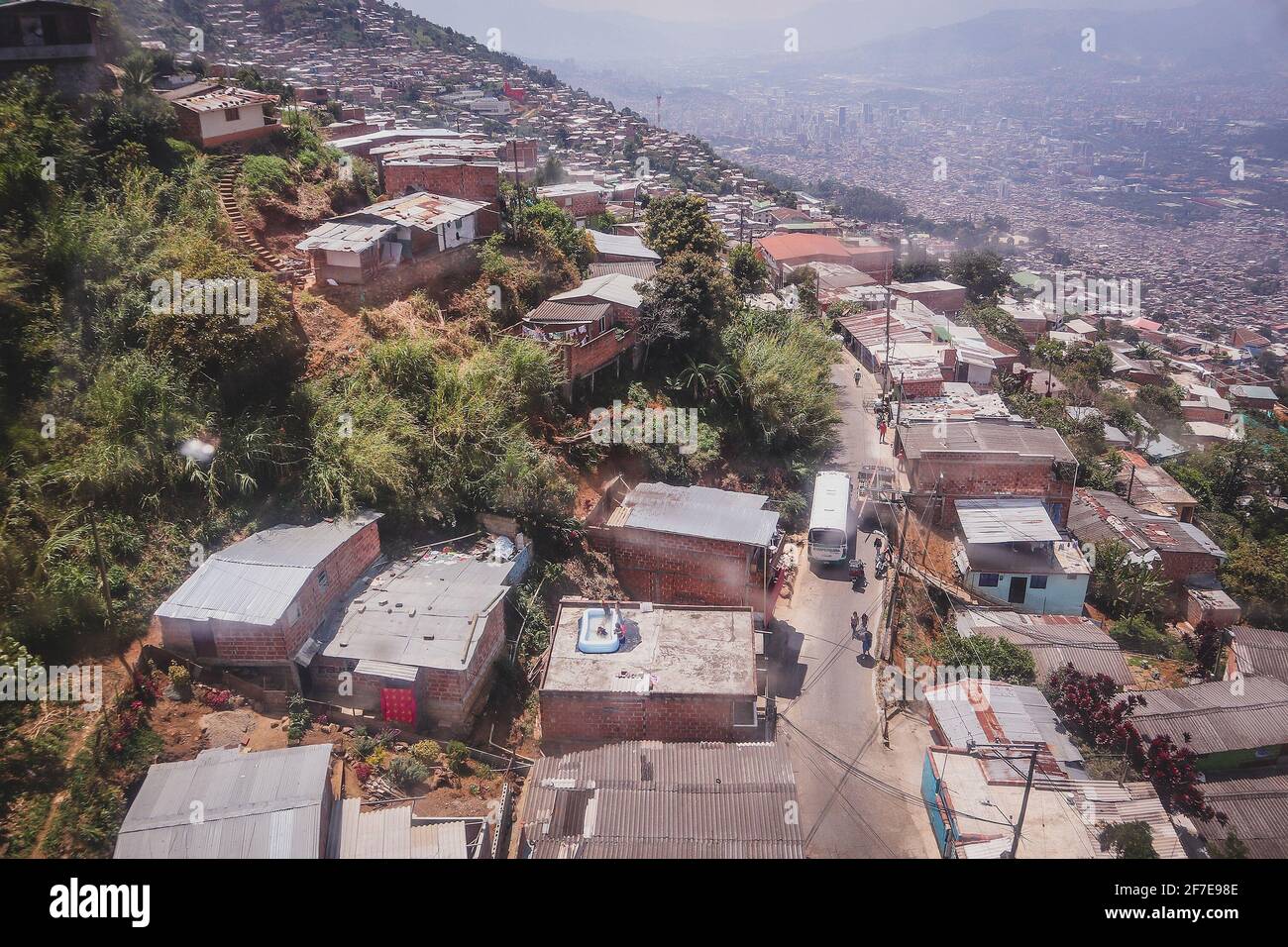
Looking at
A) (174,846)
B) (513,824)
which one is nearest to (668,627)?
(513,824)

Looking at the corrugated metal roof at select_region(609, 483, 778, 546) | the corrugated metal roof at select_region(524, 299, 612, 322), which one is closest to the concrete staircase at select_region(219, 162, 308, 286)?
the corrugated metal roof at select_region(524, 299, 612, 322)

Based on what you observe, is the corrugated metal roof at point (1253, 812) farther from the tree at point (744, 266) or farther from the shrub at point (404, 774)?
the tree at point (744, 266)

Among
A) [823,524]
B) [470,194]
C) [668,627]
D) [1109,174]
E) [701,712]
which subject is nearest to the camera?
[701,712]

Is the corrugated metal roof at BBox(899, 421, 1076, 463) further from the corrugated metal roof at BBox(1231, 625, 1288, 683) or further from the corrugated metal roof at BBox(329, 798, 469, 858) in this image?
the corrugated metal roof at BBox(329, 798, 469, 858)

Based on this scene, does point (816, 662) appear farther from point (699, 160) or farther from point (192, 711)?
point (699, 160)

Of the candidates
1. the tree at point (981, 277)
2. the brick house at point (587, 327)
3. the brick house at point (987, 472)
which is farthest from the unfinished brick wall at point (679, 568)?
the tree at point (981, 277)

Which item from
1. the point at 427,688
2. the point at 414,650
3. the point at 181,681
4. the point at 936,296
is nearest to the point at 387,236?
the point at 414,650
